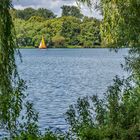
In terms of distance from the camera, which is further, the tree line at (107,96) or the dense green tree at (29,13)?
the dense green tree at (29,13)

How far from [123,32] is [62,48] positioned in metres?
113

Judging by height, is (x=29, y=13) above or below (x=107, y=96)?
above

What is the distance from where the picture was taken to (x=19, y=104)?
7969mm

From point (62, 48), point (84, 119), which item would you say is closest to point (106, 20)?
point (84, 119)

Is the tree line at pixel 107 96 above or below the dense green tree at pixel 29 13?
below

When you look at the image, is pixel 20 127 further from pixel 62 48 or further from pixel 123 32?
pixel 62 48

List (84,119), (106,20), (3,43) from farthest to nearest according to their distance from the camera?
(84,119)
(106,20)
(3,43)

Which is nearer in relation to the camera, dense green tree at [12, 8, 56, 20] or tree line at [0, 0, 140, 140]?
tree line at [0, 0, 140, 140]

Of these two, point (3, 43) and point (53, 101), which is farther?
point (53, 101)

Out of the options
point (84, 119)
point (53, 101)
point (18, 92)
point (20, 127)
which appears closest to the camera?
point (18, 92)

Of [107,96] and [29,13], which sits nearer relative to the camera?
[107,96]

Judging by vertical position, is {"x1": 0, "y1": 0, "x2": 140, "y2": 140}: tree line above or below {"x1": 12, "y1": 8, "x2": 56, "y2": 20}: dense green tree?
below

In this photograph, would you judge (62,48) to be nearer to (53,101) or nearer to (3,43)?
(53,101)

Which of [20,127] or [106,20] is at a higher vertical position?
[106,20]
